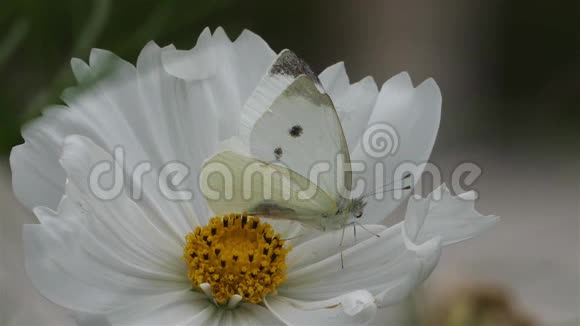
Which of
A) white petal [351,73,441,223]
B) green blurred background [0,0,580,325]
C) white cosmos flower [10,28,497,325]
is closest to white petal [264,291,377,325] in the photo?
white cosmos flower [10,28,497,325]

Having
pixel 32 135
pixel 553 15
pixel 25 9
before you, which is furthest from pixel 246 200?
pixel 553 15

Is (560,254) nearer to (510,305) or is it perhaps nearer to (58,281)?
(510,305)

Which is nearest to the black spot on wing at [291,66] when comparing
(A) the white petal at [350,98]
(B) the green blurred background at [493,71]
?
(A) the white petal at [350,98]

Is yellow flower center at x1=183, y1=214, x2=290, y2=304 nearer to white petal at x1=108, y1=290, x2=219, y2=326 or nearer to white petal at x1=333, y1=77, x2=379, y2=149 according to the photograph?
white petal at x1=108, y1=290, x2=219, y2=326

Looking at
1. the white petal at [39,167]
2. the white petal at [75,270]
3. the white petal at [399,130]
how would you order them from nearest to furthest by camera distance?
the white petal at [75,270], the white petal at [39,167], the white petal at [399,130]

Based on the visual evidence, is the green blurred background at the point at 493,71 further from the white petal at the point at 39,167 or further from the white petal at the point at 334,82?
the white petal at the point at 39,167

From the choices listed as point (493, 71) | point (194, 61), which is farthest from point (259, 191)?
point (493, 71)

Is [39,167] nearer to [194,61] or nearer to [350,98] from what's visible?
[194,61]
